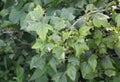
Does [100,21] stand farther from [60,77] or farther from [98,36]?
[60,77]

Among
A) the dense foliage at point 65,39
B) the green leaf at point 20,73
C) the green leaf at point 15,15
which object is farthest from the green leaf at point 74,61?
the green leaf at point 20,73

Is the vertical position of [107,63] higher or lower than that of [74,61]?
lower

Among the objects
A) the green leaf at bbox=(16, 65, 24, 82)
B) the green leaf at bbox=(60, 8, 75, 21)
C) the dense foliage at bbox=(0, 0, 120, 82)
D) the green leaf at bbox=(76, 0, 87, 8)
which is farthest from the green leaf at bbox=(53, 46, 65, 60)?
the green leaf at bbox=(16, 65, 24, 82)

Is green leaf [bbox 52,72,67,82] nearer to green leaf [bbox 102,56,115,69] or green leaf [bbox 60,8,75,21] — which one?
green leaf [bbox 102,56,115,69]

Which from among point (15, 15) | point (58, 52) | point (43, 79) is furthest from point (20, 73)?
point (58, 52)

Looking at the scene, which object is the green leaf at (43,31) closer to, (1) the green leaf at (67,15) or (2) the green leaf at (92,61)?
(1) the green leaf at (67,15)

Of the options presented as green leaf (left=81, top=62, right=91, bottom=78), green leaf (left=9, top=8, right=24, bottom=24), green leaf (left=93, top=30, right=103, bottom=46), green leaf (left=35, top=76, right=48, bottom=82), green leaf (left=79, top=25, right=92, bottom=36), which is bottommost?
green leaf (left=35, top=76, right=48, bottom=82)

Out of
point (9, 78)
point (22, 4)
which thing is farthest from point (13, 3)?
point (9, 78)

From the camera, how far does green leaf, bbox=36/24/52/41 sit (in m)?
1.64

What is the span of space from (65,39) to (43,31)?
0.13 m

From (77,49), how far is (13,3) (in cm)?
98

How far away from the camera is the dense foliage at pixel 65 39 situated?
170 centimetres

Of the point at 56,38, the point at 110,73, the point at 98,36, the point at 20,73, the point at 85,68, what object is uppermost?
the point at 56,38

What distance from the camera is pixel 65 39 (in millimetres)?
1686
